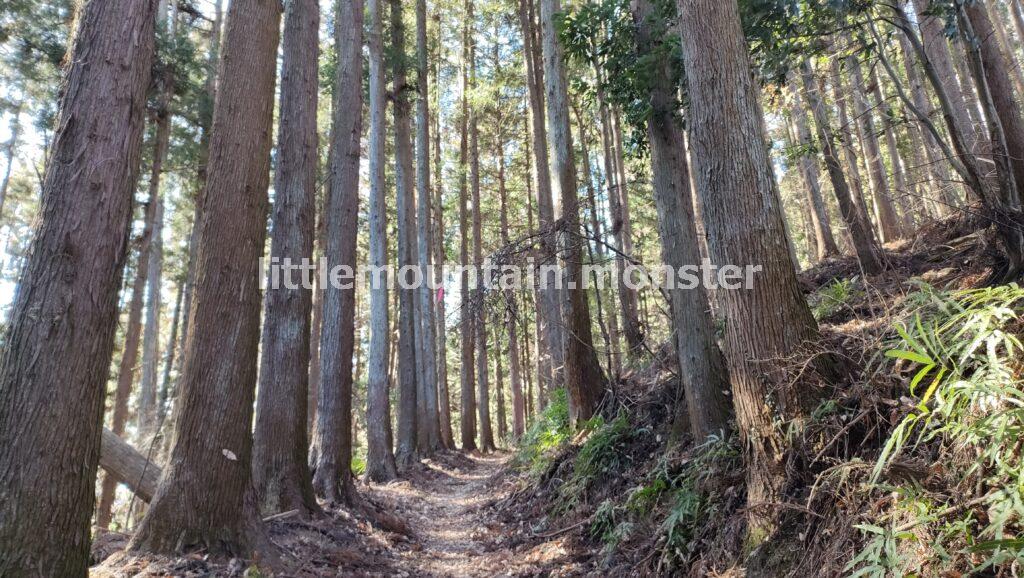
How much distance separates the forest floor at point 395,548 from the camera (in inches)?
160

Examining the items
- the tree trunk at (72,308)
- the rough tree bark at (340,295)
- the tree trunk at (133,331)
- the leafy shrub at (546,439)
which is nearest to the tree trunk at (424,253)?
the leafy shrub at (546,439)

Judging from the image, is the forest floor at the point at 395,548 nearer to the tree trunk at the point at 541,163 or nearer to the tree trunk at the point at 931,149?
the tree trunk at the point at 541,163

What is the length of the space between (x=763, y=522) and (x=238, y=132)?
4.68 m

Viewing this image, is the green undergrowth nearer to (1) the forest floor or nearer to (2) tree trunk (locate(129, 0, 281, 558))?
(1) the forest floor

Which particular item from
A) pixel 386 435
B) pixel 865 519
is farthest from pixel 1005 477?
pixel 386 435

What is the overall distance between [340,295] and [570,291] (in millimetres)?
3269

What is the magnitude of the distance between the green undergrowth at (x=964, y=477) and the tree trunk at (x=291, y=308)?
5.31 meters

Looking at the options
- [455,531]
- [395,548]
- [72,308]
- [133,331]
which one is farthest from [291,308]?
[133,331]

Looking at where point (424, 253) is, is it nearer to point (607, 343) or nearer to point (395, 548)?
point (607, 343)

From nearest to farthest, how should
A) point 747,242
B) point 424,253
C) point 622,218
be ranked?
point 747,242 → point 622,218 → point 424,253

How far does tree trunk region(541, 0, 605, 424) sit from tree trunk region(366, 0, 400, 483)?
14.2ft


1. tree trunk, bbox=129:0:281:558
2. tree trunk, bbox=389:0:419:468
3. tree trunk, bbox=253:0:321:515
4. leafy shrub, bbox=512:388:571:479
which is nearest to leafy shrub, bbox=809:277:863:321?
leafy shrub, bbox=512:388:571:479

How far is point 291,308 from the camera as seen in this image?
6527mm

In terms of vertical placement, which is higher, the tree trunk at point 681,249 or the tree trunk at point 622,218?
the tree trunk at point 622,218
